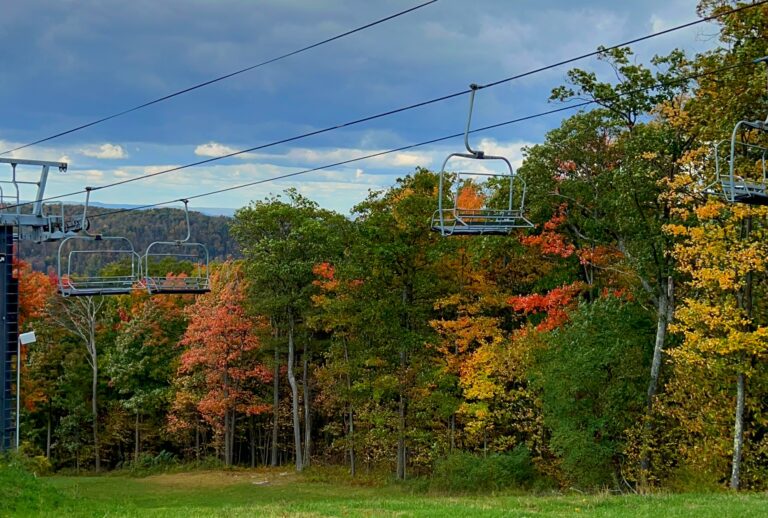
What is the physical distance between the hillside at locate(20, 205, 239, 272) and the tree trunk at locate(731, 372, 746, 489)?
81.7m

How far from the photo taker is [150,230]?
113875 mm

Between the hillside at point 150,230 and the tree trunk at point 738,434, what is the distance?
81732 mm

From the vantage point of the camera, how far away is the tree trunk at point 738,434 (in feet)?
67.2

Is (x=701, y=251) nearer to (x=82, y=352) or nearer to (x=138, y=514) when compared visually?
(x=138, y=514)

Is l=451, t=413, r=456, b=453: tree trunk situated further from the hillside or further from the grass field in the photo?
the hillside

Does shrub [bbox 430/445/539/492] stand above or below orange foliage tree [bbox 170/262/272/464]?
below

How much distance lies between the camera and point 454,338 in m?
30.9

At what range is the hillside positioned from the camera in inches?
3994

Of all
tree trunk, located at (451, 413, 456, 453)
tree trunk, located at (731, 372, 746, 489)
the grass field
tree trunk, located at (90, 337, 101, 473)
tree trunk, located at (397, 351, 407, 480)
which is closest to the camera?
the grass field

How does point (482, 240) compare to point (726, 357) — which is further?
point (482, 240)

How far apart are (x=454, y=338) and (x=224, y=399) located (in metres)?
15.4

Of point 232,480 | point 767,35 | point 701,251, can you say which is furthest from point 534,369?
point 232,480

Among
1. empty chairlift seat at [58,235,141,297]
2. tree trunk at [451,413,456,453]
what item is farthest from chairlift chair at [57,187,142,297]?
tree trunk at [451,413,456,453]

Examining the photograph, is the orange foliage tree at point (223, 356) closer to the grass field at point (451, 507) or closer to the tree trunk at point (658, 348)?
the tree trunk at point (658, 348)
